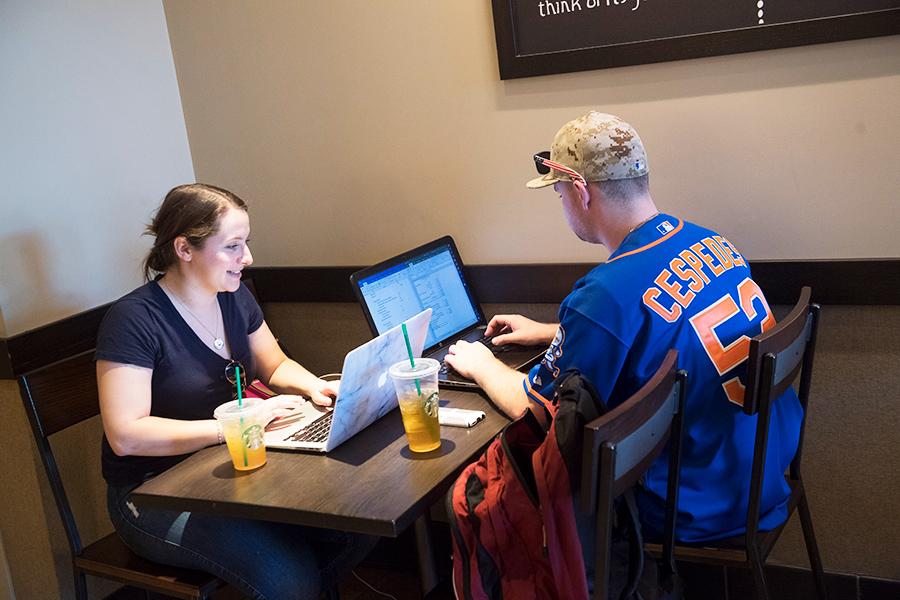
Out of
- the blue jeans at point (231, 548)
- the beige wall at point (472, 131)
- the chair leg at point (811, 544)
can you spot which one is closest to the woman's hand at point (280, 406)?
the blue jeans at point (231, 548)

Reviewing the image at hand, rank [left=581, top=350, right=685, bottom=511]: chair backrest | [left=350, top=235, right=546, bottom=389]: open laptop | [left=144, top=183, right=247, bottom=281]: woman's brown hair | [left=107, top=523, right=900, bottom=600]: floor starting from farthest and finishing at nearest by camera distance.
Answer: [left=107, top=523, right=900, bottom=600]: floor, [left=350, top=235, right=546, bottom=389]: open laptop, [left=144, top=183, right=247, bottom=281]: woman's brown hair, [left=581, top=350, right=685, bottom=511]: chair backrest

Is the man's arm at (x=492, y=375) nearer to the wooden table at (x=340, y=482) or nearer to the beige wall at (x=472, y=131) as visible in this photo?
the wooden table at (x=340, y=482)

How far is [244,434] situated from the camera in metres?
1.81

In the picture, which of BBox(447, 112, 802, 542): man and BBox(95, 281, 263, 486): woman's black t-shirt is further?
BBox(95, 281, 263, 486): woman's black t-shirt

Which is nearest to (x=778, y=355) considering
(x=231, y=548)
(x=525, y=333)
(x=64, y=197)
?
(x=525, y=333)

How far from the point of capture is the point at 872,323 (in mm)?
2197

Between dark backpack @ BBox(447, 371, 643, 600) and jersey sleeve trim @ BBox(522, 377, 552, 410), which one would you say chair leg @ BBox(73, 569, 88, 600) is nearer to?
dark backpack @ BBox(447, 371, 643, 600)

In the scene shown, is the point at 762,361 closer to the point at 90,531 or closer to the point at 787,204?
the point at 787,204

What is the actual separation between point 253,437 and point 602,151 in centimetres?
89

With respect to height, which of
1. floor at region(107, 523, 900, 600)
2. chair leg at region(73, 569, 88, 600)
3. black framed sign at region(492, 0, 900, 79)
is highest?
black framed sign at region(492, 0, 900, 79)

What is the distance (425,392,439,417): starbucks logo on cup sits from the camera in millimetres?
1772

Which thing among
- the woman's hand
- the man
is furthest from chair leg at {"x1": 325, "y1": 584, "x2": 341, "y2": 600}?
the man

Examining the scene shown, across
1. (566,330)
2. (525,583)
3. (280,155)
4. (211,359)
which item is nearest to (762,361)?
(566,330)

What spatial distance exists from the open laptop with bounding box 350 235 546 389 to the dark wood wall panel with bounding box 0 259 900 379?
100 mm
